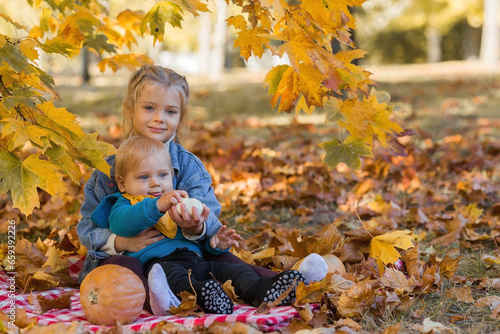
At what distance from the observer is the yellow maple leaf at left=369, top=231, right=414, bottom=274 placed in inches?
104

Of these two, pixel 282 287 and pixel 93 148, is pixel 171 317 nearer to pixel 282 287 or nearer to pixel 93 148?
pixel 282 287

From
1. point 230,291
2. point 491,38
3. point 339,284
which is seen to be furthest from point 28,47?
point 491,38

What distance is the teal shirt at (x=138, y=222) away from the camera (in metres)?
2.43

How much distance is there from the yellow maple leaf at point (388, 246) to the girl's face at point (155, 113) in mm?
1207

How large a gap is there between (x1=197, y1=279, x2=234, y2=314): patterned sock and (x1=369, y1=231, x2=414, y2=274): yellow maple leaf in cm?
81

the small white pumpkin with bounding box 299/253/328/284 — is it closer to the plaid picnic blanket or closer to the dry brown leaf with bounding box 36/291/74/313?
the plaid picnic blanket

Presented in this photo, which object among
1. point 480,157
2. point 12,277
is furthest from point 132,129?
point 480,157

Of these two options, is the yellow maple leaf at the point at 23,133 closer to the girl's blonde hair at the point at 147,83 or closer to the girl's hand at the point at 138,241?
the girl's hand at the point at 138,241

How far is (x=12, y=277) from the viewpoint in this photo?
9.19 feet

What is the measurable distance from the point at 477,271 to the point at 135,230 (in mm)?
1761

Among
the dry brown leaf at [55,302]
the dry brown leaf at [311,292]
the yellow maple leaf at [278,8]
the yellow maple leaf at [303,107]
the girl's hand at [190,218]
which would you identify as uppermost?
the yellow maple leaf at [278,8]

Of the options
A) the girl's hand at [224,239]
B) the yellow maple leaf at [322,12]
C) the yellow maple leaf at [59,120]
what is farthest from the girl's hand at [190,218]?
the yellow maple leaf at [322,12]

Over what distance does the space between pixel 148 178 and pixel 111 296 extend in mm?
681

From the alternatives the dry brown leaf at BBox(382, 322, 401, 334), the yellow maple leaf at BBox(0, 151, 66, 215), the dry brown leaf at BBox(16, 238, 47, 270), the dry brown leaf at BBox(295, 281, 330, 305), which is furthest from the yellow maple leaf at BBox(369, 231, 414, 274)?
the dry brown leaf at BBox(16, 238, 47, 270)
